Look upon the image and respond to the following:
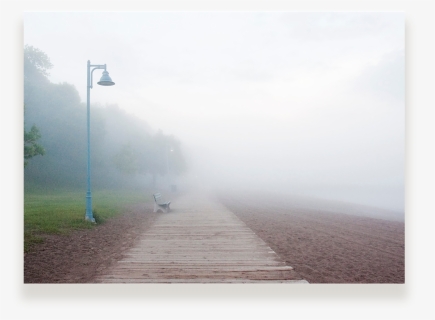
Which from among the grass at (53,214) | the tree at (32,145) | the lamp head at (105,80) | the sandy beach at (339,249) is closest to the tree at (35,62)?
the lamp head at (105,80)

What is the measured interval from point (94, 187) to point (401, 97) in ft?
45.9

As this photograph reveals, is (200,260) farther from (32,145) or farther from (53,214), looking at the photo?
(53,214)

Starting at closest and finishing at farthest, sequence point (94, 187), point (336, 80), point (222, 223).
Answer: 1. point (336, 80)
2. point (222, 223)
3. point (94, 187)

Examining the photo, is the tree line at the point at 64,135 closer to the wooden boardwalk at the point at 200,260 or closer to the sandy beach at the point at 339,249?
the wooden boardwalk at the point at 200,260

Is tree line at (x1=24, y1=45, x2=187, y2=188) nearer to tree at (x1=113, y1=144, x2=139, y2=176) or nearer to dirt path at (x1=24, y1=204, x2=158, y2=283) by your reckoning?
tree at (x1=113, y1=144, x2=139, y2=176)

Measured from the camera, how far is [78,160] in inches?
486

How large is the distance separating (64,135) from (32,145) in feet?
9.42

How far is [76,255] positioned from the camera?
6.66 metres

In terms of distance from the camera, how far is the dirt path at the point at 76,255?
5.97 metres

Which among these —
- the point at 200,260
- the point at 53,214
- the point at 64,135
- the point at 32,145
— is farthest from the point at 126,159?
the point at 200,260

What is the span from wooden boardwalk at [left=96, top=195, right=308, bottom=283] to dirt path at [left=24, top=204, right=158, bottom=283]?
1.01 ft

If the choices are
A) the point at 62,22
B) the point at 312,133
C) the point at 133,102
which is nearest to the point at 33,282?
the point at 133,102

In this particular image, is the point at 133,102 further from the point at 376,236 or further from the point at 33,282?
the point at 376,236

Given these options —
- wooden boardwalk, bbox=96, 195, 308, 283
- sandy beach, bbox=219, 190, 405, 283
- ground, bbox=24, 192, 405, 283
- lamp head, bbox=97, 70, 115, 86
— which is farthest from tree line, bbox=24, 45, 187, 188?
sandy beach, bbox=219, 190, 405, 283
